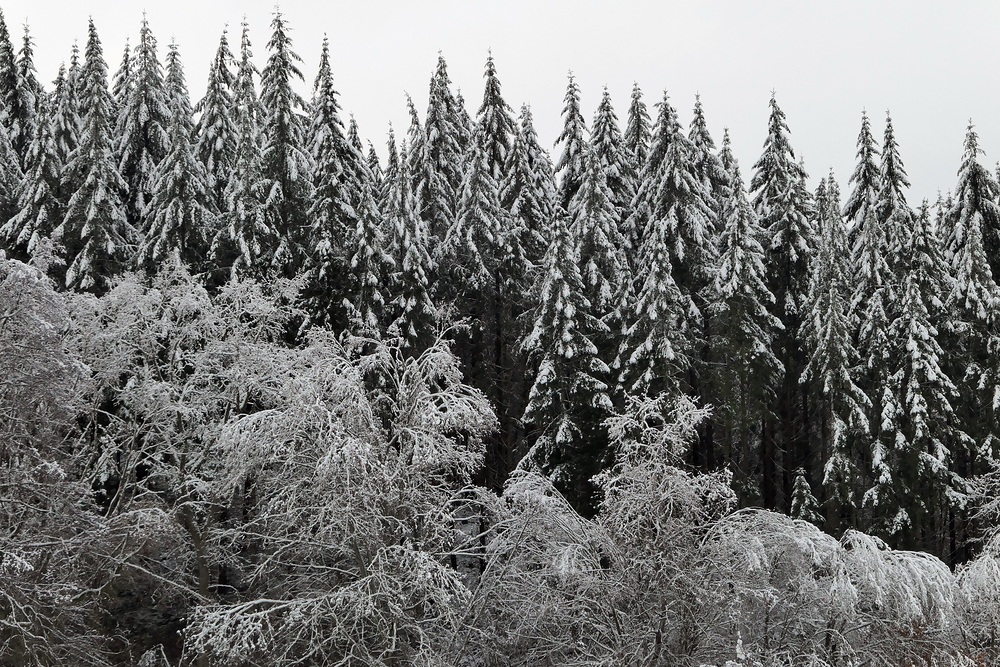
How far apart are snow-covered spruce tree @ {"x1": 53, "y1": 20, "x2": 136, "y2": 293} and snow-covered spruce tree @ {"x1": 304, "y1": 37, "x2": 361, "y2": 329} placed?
6153mm

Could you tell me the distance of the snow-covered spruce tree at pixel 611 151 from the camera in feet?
98.2

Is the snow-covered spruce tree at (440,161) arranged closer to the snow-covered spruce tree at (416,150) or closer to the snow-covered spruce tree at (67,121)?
the snow-covered spruce tree at (416,150)

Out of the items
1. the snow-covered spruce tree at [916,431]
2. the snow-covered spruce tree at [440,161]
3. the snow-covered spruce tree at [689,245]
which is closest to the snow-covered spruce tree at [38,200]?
the snow-covered spruce tree at [440,161]

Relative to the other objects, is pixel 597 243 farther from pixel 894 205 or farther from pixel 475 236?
pixel 894 205

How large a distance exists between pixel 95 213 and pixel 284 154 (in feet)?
20.5

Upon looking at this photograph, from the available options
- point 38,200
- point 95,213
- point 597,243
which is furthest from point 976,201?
→ point 38,200

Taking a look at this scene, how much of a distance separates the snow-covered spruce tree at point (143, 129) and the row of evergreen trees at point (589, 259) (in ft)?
0.35

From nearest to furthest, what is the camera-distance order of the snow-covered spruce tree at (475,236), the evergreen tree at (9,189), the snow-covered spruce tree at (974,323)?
the snow-covered spruce tree at (974,323)
the snow-covered spruce tree at (475,236)
the evergreen tree at (9,189)

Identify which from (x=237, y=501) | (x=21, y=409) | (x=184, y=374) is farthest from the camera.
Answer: (x=184, y=374)

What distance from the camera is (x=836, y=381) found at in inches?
1012

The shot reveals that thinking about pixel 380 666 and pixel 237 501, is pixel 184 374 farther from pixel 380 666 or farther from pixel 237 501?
pixel 380 666

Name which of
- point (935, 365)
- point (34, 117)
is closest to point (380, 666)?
point (935, 365)

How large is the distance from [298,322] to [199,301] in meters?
7.19

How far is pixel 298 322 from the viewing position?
26828 mm
